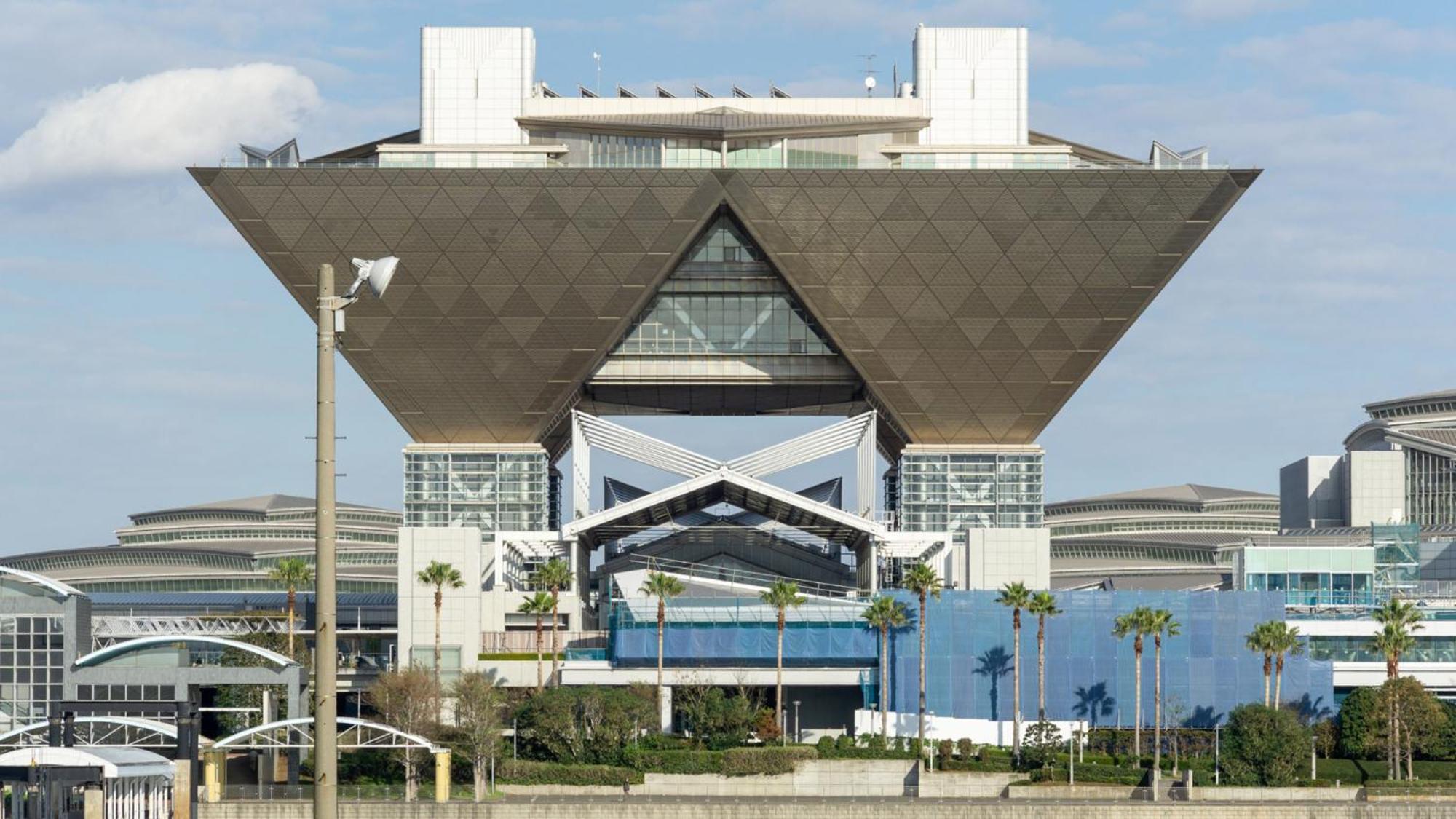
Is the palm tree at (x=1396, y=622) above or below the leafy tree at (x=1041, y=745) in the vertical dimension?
above

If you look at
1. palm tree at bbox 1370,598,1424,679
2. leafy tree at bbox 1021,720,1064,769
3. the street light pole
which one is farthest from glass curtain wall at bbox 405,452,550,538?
the street light pole

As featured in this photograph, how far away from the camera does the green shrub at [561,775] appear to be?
10075cm

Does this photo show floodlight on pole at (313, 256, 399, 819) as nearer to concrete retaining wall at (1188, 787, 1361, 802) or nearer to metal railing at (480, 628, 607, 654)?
concrete retaining wall at (1188, 787, 1361, 802)

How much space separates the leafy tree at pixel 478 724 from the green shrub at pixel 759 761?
11.0 metres

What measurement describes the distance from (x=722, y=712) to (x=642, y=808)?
1708cm

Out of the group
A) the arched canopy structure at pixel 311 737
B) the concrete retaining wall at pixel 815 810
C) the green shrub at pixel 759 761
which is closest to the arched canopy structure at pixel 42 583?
the arched canopy structure at pixel 311 737

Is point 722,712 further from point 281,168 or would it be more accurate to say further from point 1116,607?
point 281,168

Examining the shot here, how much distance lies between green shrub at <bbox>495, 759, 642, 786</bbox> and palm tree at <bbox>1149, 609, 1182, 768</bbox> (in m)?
24.7

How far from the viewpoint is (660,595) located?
390ft

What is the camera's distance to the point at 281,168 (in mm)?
120875

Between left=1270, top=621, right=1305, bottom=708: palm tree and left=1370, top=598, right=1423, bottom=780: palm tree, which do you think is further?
left=1270, top=621, right=1305, bottom=708: palm tree

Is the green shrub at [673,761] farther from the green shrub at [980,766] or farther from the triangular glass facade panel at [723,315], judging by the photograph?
the triangular glass facade panel at [723,315]

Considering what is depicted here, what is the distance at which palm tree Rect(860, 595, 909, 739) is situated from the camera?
117 meters

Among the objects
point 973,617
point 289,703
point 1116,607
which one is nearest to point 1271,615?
point 1116,607
